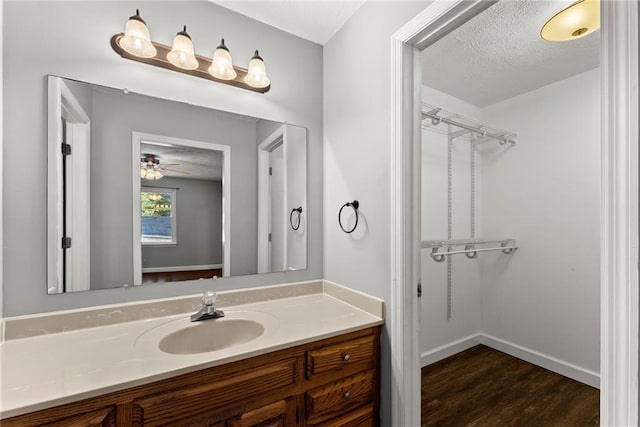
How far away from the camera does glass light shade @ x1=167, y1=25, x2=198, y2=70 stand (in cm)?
135

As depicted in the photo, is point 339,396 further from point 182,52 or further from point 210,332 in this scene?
point 182,52

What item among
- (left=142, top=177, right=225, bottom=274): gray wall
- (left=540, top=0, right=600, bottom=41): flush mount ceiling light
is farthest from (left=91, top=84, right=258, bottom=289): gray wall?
(left=540, top=0, right=600, bottom=41): flush mount ceiling light

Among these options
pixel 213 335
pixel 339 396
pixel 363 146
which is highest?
pixel 363 146

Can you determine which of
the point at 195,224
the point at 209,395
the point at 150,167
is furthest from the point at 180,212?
the point at 209,395

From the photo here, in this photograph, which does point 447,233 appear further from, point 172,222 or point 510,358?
point 172,222

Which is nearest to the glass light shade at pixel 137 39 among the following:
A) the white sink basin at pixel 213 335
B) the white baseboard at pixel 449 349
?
the white sink basin at pixel 213 335

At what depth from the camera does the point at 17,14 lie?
3.71 ft

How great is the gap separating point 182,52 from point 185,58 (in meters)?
0.03

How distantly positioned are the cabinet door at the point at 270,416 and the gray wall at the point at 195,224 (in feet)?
2.45

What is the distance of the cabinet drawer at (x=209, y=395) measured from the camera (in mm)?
885

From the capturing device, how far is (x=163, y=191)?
1.43 metres

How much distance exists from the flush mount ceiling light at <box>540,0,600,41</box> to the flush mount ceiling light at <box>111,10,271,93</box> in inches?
57.4

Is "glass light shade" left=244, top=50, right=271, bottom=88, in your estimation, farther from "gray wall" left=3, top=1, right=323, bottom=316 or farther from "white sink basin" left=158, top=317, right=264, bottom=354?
"white sink basin" left=158, top=317, right=264, bottom=354

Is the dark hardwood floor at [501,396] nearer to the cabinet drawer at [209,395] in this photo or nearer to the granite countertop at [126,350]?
the granite countertop at [126,350]
